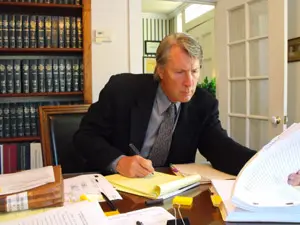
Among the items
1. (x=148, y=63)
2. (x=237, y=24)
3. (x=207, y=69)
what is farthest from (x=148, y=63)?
(x=237, y=24)

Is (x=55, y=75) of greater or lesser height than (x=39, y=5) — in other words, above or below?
below

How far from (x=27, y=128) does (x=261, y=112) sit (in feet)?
5.90

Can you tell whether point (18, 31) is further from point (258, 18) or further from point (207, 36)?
point (207, 36)

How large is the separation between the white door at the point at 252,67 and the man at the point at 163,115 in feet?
3.06

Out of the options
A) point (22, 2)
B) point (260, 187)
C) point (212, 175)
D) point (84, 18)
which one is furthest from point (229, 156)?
point (22, 2)

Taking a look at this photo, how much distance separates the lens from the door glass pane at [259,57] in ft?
8.13

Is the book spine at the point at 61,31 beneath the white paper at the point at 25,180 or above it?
above

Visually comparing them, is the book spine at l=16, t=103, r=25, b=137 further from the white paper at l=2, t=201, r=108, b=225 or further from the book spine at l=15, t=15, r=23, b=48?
the white paper at l=2, t=201, r=108, b=225

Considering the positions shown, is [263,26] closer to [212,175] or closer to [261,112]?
[261,112]

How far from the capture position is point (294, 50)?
8.01 ft

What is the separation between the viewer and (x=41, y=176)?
1015mm

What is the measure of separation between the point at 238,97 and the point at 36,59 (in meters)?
1.66

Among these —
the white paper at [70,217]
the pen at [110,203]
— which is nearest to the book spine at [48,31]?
the pen at [110,203]

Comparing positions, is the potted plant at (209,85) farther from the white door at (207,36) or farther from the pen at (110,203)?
the pen at (110,203)
